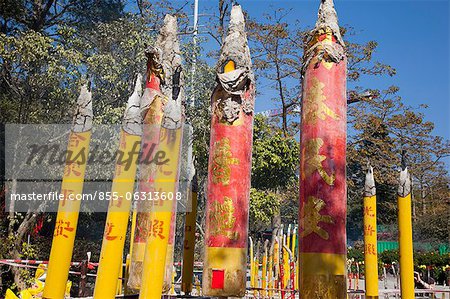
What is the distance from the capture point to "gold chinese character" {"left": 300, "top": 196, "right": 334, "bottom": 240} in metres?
6.14

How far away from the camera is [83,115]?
7816 millimetres

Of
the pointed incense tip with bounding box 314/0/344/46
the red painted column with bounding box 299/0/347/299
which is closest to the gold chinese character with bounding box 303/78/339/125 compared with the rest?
the red painted column with bounding box 299/0/347/299

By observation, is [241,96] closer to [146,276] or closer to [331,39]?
[331,39]

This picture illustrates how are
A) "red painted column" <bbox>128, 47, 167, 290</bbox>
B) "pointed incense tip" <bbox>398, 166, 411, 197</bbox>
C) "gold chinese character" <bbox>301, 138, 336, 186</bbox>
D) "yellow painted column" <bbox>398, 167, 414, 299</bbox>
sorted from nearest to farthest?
"gold chinese character" <bbox>301, 138, 336, 186</bbox> < "yellow painted column" <bbox>398, 167, 414, 299</bbox> < "red painted column" <bbox>128, 47, 167, 290</bbox> < "pointed incense tip" <bbox>398, 166, 411, 197</bbox>

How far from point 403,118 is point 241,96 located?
1745 centimetres

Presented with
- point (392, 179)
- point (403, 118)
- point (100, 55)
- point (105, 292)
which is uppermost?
point (403, 118)

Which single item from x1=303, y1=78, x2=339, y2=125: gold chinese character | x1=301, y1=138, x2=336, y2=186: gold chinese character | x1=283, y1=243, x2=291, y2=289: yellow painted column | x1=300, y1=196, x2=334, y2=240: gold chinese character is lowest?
x1=283, y1=243, x2=291, y2=289: yellow painted column

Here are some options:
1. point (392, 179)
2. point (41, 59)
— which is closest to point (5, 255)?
point (41, 59)

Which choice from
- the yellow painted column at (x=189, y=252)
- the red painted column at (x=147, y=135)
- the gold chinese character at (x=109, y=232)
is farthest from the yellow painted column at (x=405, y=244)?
the gold chinese character at (x=109, y=232)

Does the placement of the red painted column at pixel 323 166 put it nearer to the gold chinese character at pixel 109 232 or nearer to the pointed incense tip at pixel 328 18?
the pointed incense tip at pixel 328 18

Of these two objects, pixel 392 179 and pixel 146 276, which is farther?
pixel 392 179

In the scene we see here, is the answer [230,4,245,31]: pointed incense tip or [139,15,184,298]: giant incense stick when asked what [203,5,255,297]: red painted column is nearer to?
[230,4,245,31]: pointed incense tip

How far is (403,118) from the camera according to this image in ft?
77.1

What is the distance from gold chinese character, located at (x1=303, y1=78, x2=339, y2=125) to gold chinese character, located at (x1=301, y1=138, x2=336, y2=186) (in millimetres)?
294
